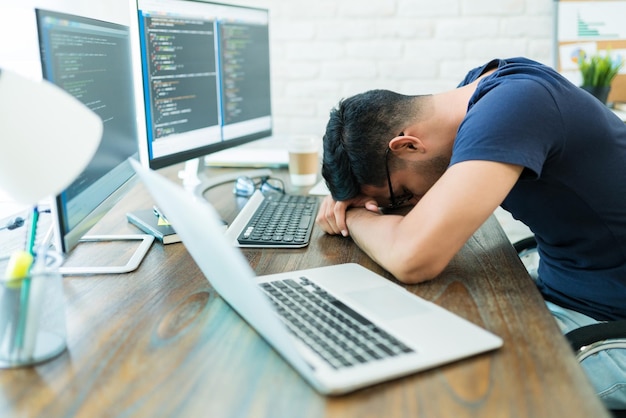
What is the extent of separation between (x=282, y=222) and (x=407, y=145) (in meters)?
0.31

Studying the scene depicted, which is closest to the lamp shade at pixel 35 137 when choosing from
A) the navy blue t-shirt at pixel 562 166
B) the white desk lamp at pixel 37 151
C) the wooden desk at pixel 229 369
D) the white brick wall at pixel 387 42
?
the white desk lamp at pixel 37 151

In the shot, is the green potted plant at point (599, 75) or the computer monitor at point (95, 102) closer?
the computer monitor at point (95, 102)

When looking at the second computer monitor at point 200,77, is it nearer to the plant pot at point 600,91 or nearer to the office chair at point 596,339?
the office chair at point 596,339

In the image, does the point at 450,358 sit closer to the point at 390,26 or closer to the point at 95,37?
the point at 95,37

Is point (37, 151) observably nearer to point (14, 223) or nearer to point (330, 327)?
point (330, 327)

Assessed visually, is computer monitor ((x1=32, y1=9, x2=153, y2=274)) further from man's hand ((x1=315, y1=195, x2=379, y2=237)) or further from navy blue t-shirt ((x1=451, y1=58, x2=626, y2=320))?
navy blue t-shirt ((x1=451, y1=58, x2=626, y2=320))

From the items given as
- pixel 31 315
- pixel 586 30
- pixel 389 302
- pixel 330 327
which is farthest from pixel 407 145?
pixel 586 30

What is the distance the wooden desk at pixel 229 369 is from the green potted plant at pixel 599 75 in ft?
4.62

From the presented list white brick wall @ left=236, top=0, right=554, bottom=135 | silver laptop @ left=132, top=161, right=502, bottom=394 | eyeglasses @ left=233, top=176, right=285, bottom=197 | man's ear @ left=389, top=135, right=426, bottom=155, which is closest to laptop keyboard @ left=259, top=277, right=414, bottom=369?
silver laptop @ left=132, top=161, right=502, bottom=394

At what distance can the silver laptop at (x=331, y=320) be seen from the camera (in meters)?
0.62

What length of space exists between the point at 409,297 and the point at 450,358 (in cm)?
19

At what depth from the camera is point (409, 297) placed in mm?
859

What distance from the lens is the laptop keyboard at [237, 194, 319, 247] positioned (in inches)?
45.4

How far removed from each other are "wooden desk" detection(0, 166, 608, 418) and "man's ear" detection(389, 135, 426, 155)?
0.29m
